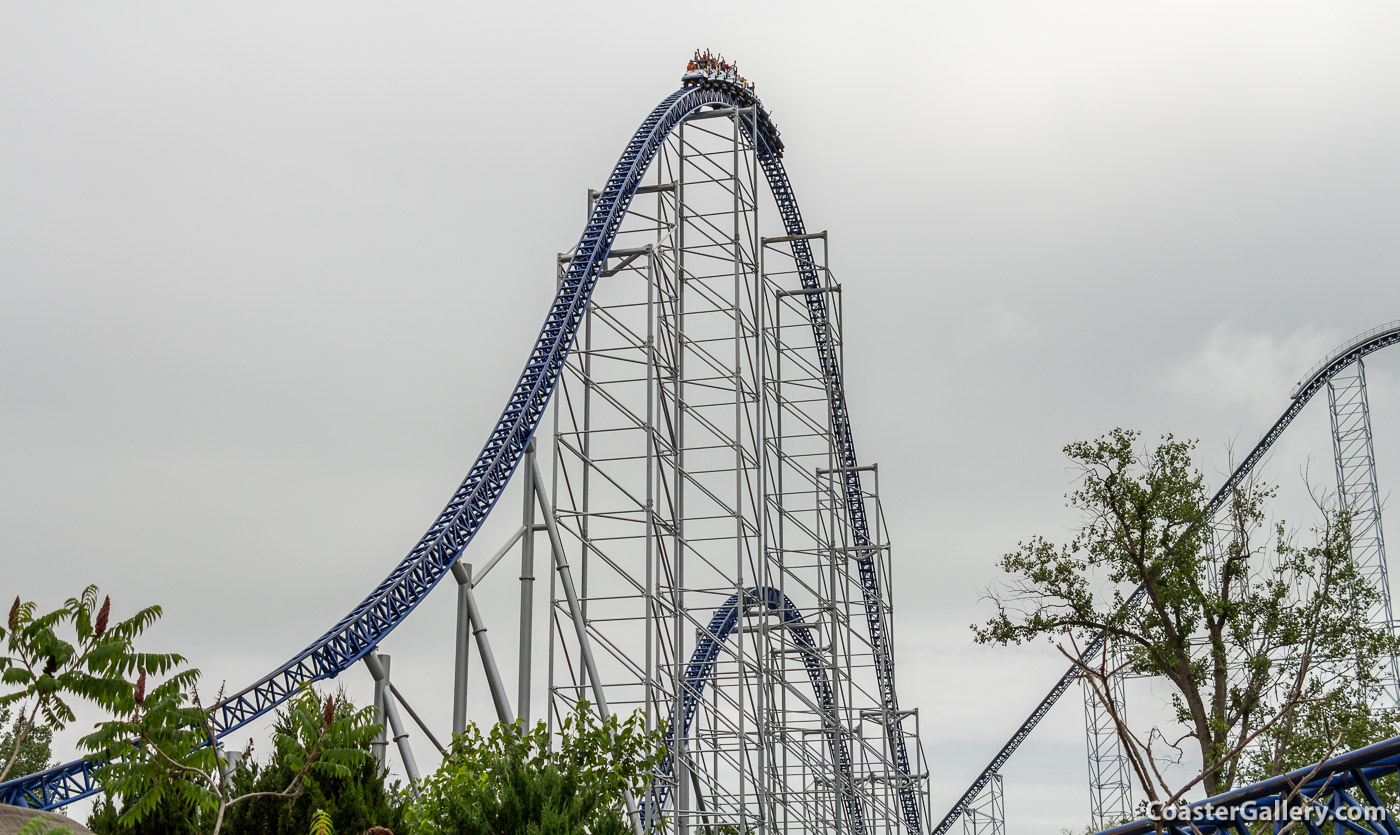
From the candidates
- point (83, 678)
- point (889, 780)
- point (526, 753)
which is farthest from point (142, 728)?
point (889, 780)

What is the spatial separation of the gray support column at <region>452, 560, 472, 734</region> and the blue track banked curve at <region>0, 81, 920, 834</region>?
0.62ft

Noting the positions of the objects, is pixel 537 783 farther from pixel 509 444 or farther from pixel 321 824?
pixel 509 444

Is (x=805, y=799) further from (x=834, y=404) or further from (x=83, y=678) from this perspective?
(x=83, y=678)

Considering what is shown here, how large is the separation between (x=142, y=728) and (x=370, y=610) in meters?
5.84

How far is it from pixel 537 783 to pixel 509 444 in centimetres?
630

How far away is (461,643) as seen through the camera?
554 inches

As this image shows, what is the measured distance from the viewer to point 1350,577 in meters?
16.0

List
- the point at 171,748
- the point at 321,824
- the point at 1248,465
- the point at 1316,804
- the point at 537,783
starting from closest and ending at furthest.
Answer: the point at 1316,804, the point at 321,824, the point at 171,748, the point at 537,783, the point at 1248,465

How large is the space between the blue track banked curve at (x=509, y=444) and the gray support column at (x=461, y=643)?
19 cm

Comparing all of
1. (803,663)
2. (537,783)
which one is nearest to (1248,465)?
(803,663)

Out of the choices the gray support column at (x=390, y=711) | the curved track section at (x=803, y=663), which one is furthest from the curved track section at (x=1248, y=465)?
the gray support column at (x=390, y=711)

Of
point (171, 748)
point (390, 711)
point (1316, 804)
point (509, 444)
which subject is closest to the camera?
point (1316, 804)

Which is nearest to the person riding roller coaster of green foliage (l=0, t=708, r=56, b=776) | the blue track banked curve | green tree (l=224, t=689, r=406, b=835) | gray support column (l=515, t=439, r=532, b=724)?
the blue track banked curve

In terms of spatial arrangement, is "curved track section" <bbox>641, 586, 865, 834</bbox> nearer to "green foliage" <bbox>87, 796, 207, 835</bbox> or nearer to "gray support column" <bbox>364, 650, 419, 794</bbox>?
"gray support column" <bbox>364, 650, 419, 794</bbox>
